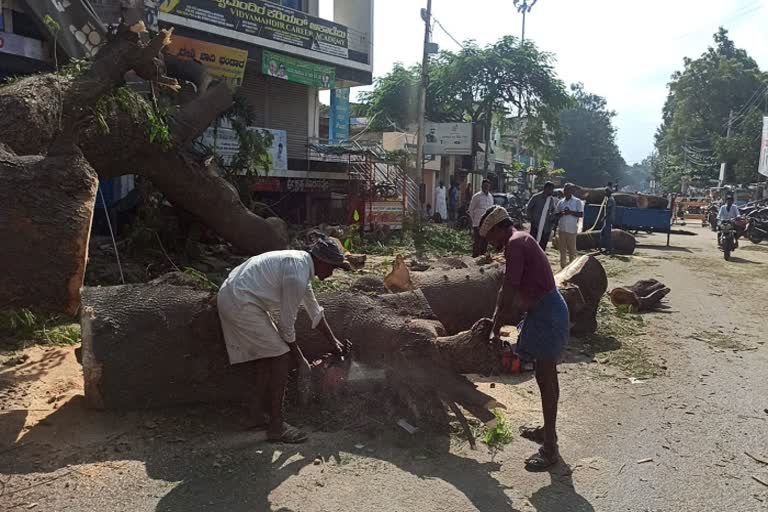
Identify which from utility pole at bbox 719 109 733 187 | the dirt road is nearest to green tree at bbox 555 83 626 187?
utility pole at bbox 719 109 733 187

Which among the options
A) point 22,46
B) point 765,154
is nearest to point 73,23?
point 22,46

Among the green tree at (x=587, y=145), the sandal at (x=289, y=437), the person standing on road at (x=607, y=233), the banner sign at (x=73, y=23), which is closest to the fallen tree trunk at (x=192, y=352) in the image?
the sandal at (x=289, y=437)

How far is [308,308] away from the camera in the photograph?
12.8ft

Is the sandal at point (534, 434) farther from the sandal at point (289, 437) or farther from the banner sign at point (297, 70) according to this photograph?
the banner sign at point (297, 70)

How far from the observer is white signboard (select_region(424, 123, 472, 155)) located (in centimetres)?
2434

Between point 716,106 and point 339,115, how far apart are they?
41.5 m

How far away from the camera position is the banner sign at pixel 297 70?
16.6 meters

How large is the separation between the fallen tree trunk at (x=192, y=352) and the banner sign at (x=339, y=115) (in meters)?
15.6

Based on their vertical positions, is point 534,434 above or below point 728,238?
below

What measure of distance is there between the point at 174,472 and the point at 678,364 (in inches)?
188

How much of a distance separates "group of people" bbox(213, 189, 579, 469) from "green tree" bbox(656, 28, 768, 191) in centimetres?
4413

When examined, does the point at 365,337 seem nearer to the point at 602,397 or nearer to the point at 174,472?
the point at 174,472

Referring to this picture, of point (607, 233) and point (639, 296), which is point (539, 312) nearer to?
point (639, 296)

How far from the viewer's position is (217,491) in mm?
3234
